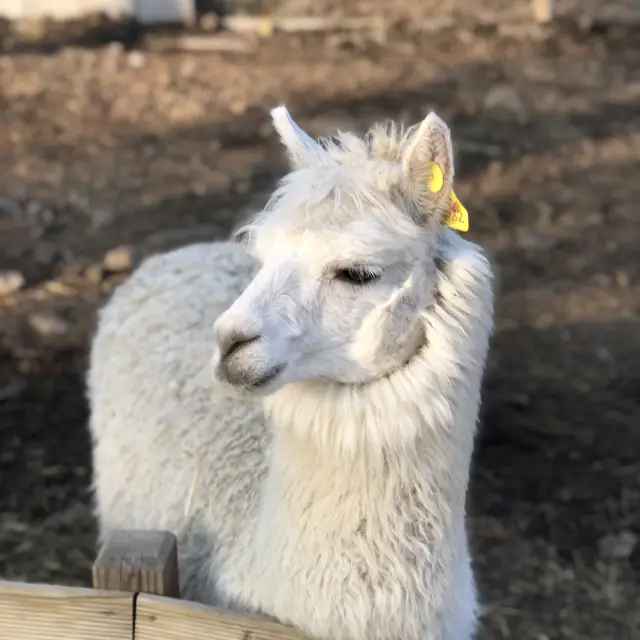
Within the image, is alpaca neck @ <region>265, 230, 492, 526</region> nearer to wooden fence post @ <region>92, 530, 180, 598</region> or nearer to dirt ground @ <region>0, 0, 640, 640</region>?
wooden fence post @ <region>92, 530, 180, 598</region>

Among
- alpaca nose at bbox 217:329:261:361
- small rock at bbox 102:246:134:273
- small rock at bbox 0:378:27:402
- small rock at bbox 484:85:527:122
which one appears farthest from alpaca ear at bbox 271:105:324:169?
small rock at bbox 484:85:527:122

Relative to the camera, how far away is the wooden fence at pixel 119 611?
191cm

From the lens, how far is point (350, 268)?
6.30ft

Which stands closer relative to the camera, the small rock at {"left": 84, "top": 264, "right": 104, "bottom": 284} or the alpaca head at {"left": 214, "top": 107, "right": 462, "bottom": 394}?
the alpaca head at {"left": 214, "top": 107, "right": 462, "bottom": 394}

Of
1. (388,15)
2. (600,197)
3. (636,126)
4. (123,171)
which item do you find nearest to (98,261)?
(123,171)

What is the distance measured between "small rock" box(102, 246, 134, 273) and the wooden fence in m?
3.84

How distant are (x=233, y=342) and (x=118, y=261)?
404cm

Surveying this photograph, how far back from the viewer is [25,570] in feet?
11.9

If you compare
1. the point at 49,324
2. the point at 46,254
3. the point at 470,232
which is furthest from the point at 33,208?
the point at 470,232

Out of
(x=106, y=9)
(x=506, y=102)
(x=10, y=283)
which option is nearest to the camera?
(x=10, y=283)

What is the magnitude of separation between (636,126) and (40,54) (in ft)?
18.4

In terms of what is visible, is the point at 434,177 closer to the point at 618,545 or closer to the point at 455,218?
the point at 455,218

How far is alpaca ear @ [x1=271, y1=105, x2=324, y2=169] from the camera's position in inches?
84.6

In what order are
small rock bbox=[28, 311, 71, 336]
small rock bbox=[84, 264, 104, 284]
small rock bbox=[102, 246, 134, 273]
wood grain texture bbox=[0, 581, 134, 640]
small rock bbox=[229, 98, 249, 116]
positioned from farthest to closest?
small rock bbox=[229, 98, 249, 116] < small rock bbox=[102, 246, 134, 273] < small rock bbox=[84, 264, 104, 284] < small rock bbox=[28, 311, 71, 336] < wood grain texture bbox=[0, 581, 134, 640]
